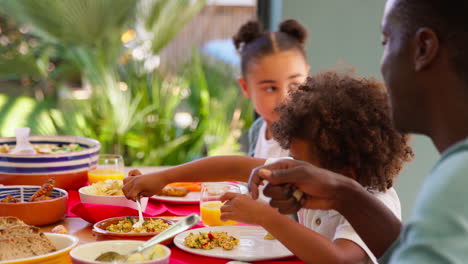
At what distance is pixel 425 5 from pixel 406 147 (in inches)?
29.9

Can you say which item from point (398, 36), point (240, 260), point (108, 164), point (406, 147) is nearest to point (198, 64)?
point (108, 164)

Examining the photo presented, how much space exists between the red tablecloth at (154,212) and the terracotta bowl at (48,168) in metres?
0.06

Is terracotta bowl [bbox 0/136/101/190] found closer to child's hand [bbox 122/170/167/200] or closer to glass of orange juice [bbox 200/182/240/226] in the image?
child's hand [bbox 122/170/167/200]

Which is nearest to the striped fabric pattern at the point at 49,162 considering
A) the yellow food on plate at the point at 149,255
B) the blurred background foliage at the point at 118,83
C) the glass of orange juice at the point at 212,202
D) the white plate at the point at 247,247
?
the glass of orange juice at the point at 212,202

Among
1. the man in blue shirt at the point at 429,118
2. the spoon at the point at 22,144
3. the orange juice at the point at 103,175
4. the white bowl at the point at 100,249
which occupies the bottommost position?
the orange juice at the point at 103,175

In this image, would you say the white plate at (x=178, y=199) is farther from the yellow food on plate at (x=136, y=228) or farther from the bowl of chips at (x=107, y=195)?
the yellow food on plate at (x=136, y=228)

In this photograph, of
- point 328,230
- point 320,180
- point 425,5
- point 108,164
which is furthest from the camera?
point 108,164

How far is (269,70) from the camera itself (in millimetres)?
2586

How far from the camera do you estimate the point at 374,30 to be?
3.43 meters

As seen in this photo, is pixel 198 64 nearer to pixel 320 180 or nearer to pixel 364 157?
pixel 364 157

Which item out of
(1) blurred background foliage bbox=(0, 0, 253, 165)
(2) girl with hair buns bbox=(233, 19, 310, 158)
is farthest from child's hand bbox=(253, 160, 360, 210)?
(1) blurred background foliage bbox=(0, 0, 253, 165)

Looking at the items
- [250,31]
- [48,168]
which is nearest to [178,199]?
[48,168]

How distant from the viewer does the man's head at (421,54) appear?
779 mm

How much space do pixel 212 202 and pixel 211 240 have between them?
0.82 ft
